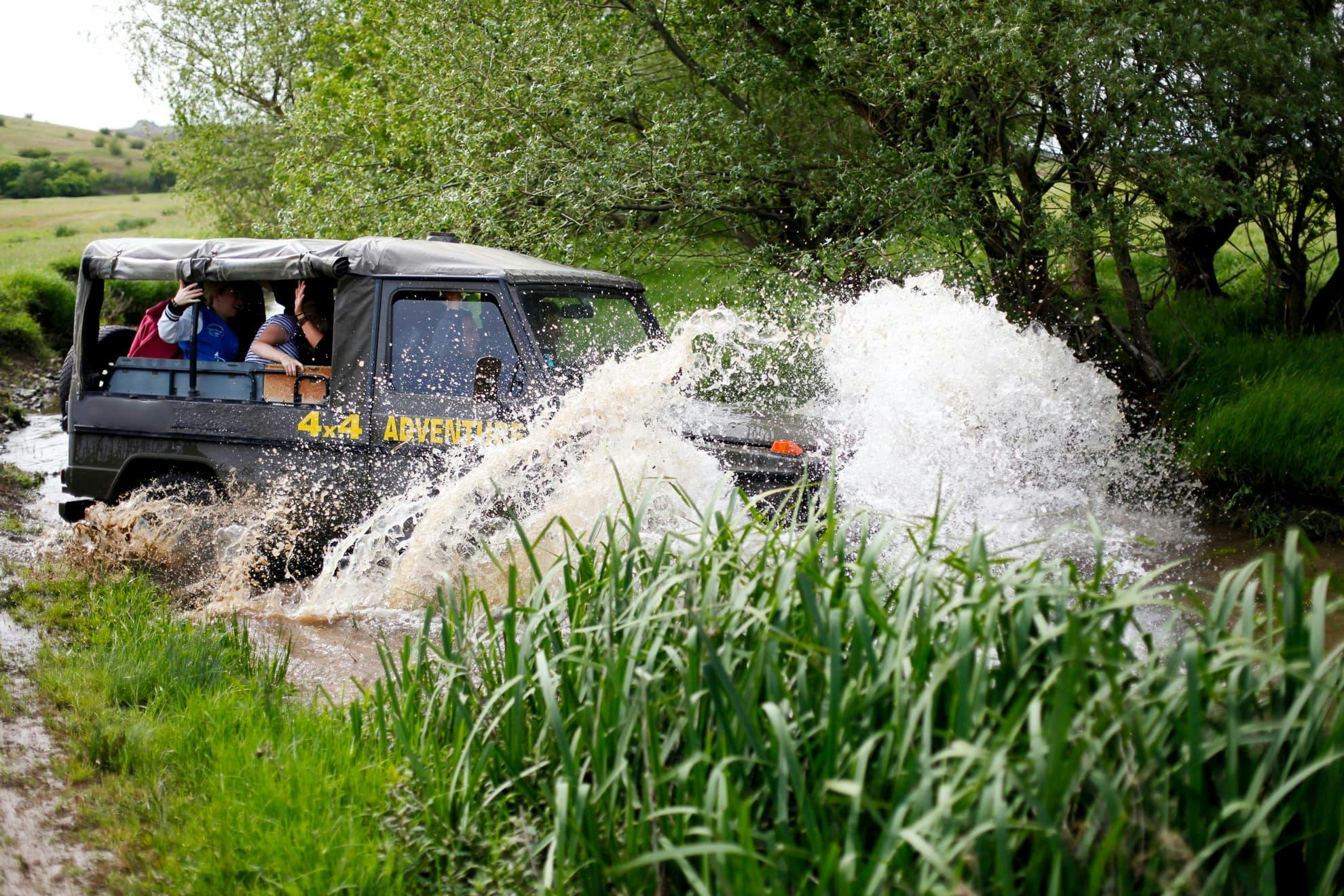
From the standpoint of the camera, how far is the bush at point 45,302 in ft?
61.7

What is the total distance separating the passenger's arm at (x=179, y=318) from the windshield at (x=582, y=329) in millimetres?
2329

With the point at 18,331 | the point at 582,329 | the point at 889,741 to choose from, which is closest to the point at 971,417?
the point at 582,329

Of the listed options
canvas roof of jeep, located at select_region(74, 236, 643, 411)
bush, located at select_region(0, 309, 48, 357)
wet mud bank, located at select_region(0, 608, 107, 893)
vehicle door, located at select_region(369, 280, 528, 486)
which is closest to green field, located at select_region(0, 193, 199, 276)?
bush, located at select_region(0, 309, 48, 357)

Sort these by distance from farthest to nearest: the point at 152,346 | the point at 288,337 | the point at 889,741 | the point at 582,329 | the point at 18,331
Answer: the point at 18,331 < the point at 152,346 < the point at 288,337 < the point at 582,329 < the point at 889,741

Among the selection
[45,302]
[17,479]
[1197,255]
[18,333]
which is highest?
[1197,255]

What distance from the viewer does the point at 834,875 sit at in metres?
2.54

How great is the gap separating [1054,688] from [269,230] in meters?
20.7

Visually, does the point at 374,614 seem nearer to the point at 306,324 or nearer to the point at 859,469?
the point at 306,324

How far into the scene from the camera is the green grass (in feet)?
10.7

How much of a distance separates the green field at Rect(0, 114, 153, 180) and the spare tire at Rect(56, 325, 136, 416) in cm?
7385

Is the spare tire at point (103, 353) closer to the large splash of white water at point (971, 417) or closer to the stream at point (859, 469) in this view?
the stream at point (859, 469)

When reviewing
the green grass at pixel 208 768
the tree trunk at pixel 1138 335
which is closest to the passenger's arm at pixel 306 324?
the green grass at pixel 208 768

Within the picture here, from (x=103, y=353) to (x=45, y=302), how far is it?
13.9 m

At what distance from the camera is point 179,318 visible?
7.20 meters
